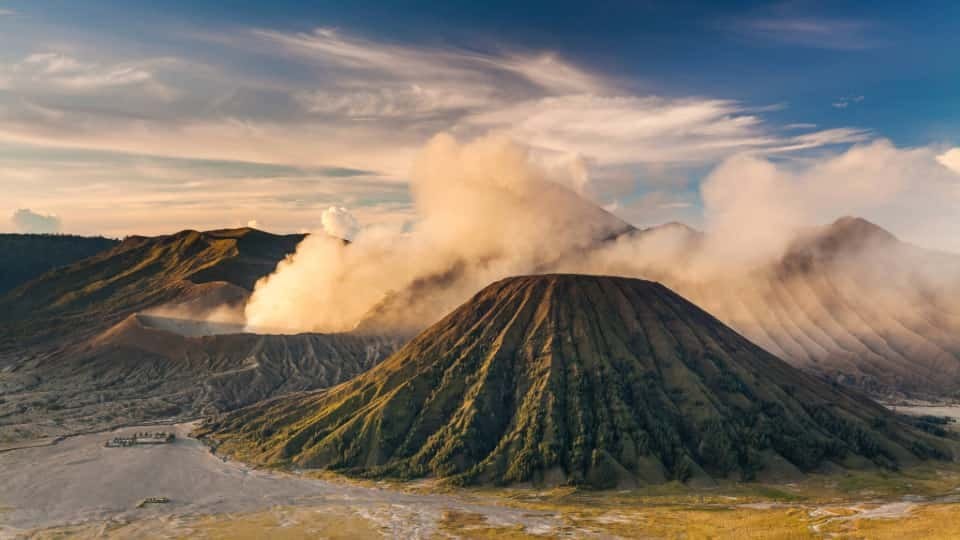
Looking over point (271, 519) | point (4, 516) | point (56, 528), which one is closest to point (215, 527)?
point (271, 519)

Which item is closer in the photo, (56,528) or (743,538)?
(743,538)

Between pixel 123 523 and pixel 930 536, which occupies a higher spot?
pixel 930 536

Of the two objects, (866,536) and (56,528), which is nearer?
(866,536)

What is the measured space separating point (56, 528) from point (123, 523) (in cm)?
1550

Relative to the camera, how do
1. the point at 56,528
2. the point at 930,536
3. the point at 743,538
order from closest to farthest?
the point at 930,536
the point at 743,538
the point at 56,528

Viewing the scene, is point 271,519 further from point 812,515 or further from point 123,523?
point 812,515

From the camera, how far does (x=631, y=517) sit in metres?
199

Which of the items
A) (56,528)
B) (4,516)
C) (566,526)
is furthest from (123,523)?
(566,526)

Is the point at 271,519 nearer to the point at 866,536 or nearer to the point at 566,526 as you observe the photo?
the point at 566,526

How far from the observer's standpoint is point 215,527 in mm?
189000

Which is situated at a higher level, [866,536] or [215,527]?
[866,536]

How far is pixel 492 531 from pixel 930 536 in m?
99.5

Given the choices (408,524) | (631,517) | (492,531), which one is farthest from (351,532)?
(631,517)

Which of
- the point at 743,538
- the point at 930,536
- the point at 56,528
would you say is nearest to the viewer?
the point at 930,536
